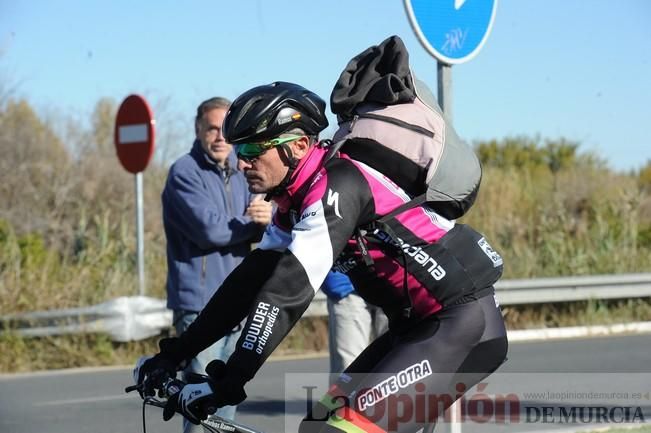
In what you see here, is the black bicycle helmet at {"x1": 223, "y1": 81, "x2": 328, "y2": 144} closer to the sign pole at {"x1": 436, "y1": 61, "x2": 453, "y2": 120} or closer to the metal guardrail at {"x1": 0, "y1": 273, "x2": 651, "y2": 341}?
the sign pole at {"x1": 436, "y1": 61, "x2": 453, "y2": 120}

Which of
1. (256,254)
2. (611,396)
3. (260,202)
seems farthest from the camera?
(611,396)

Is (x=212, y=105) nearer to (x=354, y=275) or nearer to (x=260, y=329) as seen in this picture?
(x=354, y=275)

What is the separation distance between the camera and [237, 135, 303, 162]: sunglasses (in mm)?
Result: 3871

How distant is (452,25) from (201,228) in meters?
1.89

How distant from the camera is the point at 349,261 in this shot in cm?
386

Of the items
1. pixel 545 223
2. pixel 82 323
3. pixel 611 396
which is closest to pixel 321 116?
pixel 611 396

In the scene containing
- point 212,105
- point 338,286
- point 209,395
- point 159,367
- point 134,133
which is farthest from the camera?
point 134,133

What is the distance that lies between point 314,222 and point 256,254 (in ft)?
2.37

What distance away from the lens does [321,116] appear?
13.0 feet

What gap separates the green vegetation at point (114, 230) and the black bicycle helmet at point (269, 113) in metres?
8.16

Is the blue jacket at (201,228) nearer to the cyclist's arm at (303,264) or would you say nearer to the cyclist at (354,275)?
the cyclist at (354,275)

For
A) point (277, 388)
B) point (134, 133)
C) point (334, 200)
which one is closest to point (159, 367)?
point (334, 200)

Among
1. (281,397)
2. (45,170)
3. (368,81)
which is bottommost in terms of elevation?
(281,397)

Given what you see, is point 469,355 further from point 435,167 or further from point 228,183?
point 228,183
